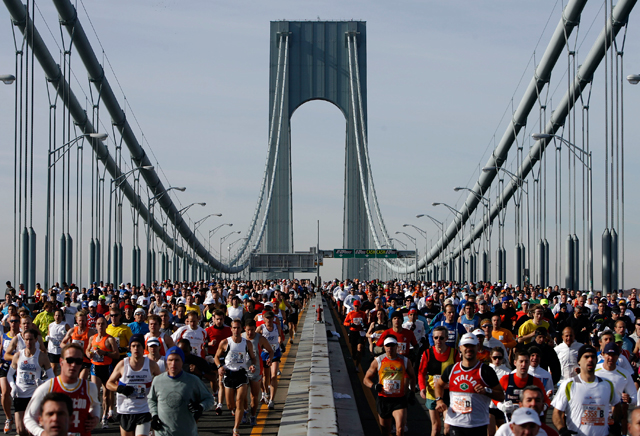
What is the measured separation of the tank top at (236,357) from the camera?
11.0m

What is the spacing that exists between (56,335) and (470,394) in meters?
7.31

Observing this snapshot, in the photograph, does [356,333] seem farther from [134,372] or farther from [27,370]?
[134,372]

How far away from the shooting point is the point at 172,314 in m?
17.1

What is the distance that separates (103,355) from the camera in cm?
1116

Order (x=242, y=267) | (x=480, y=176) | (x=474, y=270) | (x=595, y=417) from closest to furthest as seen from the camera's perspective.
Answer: (x=595, y=417)
(x=474, y=270)
(x=480, y=176)
(x=242, y=267)

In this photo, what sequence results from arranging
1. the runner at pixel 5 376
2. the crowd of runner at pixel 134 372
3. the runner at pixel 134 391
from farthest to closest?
the runner at pixel 5 376, the runner at pixel 134 391, the crowd of runner at pixel 134 372

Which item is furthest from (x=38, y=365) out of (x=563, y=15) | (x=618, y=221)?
(x=563, y=15)

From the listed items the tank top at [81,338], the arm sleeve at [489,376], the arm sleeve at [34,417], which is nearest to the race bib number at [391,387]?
the arm sleeve at [489,376]

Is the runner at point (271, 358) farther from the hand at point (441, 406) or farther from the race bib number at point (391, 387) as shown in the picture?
the hand at point (441, 406)

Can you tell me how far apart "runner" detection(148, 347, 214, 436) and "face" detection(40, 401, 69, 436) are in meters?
2.45

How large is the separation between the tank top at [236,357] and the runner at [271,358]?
1.21m

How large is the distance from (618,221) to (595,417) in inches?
1080

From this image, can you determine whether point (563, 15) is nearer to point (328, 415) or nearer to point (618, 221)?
point (618, 221)

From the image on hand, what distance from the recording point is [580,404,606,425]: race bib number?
752 centimetres
